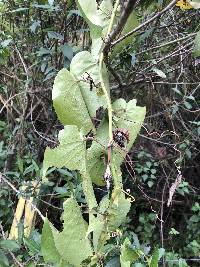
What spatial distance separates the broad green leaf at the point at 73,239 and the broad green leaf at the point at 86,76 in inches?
4.2

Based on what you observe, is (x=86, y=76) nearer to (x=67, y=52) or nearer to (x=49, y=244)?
(x=49, y=244)

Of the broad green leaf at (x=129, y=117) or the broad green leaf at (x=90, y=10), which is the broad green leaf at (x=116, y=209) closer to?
the broad green leaf at (x=129, y=117)

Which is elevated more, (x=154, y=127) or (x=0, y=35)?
(x=0, y=35)

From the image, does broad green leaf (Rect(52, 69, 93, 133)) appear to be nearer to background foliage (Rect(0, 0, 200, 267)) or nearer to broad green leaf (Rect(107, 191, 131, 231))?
broad green leaf (Rect(107, 191, 131, 231))

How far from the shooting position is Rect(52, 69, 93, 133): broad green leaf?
40cm

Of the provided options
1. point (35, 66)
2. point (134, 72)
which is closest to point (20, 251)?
Answer: point (134, 72)

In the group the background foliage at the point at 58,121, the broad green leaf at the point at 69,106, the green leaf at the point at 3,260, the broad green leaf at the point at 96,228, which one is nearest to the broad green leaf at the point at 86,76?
the broad green leaf at the point at 69,106

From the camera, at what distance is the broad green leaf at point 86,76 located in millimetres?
410

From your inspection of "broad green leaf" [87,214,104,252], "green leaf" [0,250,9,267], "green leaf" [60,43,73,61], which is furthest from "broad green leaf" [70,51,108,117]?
"green leaf" [60,43,73,61]

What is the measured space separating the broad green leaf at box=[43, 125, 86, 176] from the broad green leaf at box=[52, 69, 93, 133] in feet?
0.10

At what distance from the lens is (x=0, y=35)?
1709 mm

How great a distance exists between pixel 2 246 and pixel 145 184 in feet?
4.46

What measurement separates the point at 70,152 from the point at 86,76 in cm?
10

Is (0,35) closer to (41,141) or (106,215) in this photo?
(41,141)
